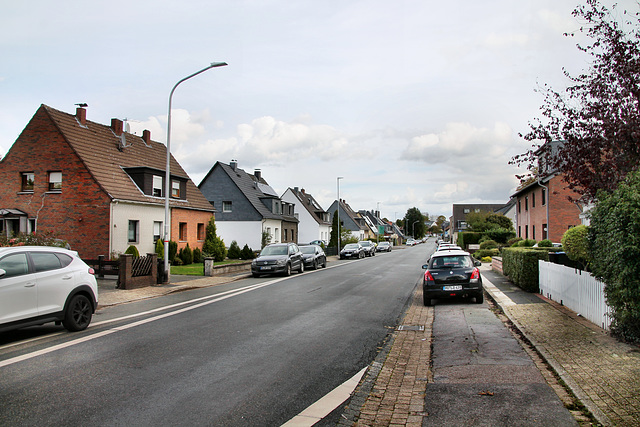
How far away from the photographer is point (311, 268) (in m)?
29.3

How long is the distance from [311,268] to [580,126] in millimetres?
20562

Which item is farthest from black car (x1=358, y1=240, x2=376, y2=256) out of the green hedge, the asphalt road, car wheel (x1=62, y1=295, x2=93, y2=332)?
car wheel (x1=62, y1=295, x2=93, y2=332)

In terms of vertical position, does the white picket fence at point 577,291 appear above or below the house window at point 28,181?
below

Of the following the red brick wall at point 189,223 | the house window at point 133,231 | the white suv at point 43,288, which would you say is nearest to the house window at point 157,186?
the red brick wall at point 189,223

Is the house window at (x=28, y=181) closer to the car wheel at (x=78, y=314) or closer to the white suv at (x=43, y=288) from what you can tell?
the white suv at (x=43, y=288)

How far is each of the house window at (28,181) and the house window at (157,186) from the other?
240 inches

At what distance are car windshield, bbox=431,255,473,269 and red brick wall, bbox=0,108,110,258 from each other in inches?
660

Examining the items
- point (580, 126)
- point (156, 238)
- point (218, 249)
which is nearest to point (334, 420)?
point (580, 126)

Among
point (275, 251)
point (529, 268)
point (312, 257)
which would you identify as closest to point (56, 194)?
point (275, 251)

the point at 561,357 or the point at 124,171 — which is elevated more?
the point at 124,171

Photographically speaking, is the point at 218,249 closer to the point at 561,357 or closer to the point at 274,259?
the point at 274,259

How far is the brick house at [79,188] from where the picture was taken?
23688 mm

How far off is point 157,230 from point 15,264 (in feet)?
64.7

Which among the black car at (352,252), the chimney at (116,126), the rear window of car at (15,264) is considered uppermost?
the chimney at (116,126)
